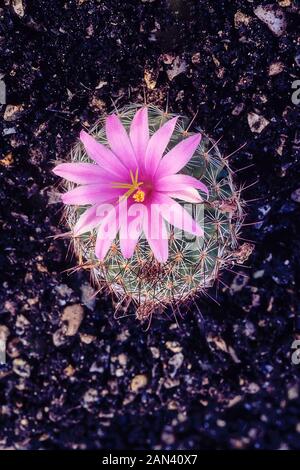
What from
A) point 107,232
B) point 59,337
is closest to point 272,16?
point 107,232

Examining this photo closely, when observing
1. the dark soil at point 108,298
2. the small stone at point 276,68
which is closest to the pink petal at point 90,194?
the dark soil at point 108,298

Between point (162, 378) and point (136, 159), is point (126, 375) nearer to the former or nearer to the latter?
point (162, 378)

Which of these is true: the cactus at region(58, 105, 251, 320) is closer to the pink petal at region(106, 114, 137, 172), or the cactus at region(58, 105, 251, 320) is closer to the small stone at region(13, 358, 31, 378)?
the pink petal at region(106, 114, 137, 172)

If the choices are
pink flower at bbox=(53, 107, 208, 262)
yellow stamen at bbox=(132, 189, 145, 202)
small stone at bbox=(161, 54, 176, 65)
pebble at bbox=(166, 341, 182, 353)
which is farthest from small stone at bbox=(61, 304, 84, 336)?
small stone at bbox=(161, 54, 176, 65)

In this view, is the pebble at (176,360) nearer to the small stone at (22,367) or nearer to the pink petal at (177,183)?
the small stone at (22,367)

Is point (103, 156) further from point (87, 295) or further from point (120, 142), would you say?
point (87, 295)

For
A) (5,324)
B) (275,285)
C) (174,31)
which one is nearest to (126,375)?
(5,324)
